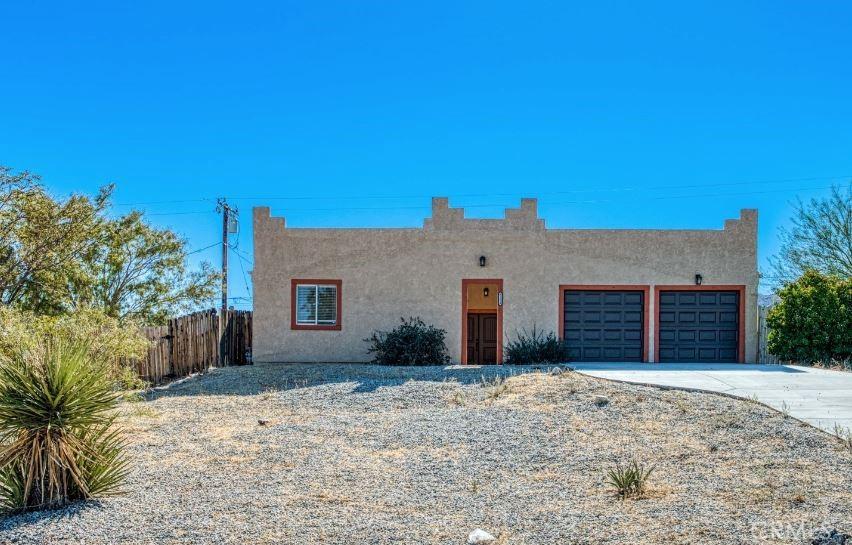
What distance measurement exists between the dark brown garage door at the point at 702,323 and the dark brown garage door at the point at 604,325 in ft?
2.32

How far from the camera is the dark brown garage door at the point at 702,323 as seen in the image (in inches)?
708

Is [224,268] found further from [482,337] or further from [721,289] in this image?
[721,289]

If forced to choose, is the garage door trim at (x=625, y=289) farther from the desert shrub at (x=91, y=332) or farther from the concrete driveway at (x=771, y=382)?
the desert shrub at (x=91, y=332)

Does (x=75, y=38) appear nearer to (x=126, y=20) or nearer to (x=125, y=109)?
(x=126, y=20)

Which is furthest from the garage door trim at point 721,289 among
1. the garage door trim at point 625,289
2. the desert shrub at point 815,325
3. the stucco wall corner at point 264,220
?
the stucco wall corner at point 264,220

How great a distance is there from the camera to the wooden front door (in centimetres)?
1961

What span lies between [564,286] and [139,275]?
485 inches

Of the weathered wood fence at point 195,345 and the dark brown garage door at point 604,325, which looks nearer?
the weathered wood fence at point 195,345

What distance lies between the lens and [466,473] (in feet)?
24.0

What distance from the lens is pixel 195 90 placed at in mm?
18359

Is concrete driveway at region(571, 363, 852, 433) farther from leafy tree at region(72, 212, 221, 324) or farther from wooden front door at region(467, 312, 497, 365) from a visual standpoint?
leafy tree at region(72, 212, 221, 324)

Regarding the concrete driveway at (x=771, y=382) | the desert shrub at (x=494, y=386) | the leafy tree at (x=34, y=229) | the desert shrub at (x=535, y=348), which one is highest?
the leafy tree at (x=34, y=229)

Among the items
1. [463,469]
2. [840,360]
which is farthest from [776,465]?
[840,360]

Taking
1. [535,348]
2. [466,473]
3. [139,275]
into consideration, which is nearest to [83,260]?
[139,275]
